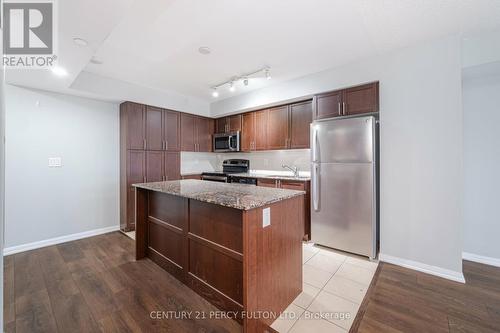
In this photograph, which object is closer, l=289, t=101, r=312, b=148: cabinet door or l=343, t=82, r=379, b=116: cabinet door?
l=343, t=82, r=379, b=116: cabinet door

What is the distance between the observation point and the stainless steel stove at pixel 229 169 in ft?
14.4

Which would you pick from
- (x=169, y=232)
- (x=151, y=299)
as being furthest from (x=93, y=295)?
(x=169, y=232)

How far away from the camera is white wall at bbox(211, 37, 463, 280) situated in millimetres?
2266

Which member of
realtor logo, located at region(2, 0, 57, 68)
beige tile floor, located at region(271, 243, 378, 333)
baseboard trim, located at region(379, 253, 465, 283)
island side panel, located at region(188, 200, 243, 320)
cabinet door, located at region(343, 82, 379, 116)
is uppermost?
realtor logo, located at region(2, 0, 57, 68)

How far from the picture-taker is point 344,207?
9.35ft

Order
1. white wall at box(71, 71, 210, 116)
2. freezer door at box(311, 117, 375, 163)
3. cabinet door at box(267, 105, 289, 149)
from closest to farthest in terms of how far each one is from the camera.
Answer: freezer door at box(311, 117, 375, 163), white wall at box(71, 71, 210, 116), cabinet door at box(267, 105, 289, 149)

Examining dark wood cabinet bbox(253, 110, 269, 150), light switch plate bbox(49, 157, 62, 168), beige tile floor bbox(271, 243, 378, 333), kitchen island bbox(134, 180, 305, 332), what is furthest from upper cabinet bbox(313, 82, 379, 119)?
light switch plate bbox(49, 157, 62, 168)

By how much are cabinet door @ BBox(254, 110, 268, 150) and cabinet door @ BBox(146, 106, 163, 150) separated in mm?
1855

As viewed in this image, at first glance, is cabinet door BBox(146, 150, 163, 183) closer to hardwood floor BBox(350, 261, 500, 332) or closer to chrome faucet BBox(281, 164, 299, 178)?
chrome faucet BBox(281, 164, 299, 178)

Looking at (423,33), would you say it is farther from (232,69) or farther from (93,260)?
(93,260)

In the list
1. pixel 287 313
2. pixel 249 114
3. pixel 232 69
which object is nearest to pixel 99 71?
pixel 232 69

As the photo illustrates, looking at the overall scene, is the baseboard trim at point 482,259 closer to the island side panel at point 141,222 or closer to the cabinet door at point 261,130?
the cabinet door at point 261,130

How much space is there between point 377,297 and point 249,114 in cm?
352

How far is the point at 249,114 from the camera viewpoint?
4355mm
